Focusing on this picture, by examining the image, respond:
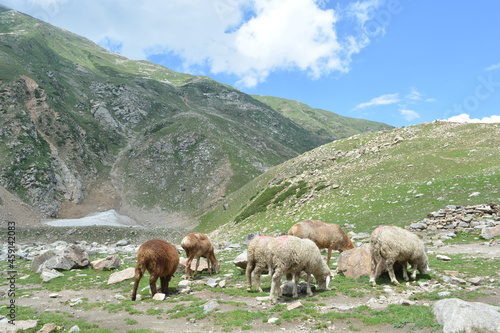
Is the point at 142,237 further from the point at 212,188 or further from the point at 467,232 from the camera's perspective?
the point at 467,232

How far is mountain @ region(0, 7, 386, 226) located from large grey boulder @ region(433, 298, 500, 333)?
88.5 meters

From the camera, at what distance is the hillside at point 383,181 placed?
36.0 m

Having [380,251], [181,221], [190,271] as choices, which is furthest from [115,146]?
[380,251]

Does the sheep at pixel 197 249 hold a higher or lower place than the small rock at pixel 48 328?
higher

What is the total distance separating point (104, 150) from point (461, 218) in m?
143

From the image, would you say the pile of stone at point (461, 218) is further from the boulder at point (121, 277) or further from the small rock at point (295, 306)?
the boulder at point (121, 277)

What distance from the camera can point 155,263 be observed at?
15.5m

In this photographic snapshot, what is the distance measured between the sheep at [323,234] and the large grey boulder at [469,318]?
10244 millimetres

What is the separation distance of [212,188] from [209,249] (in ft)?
316

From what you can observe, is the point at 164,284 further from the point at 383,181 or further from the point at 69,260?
the point at 383,181


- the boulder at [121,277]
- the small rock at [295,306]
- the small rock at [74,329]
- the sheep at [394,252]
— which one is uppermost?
the sheep at [394,252]

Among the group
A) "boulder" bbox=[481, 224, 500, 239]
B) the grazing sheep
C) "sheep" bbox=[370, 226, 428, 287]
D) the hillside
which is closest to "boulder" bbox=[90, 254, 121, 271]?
the grazing sheep

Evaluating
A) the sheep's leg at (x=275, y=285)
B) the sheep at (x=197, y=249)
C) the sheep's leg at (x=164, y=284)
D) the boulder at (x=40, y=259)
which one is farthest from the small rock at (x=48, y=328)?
the boulder at (x=40, y=259)

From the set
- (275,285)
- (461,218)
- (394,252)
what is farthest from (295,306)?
(461,218)
